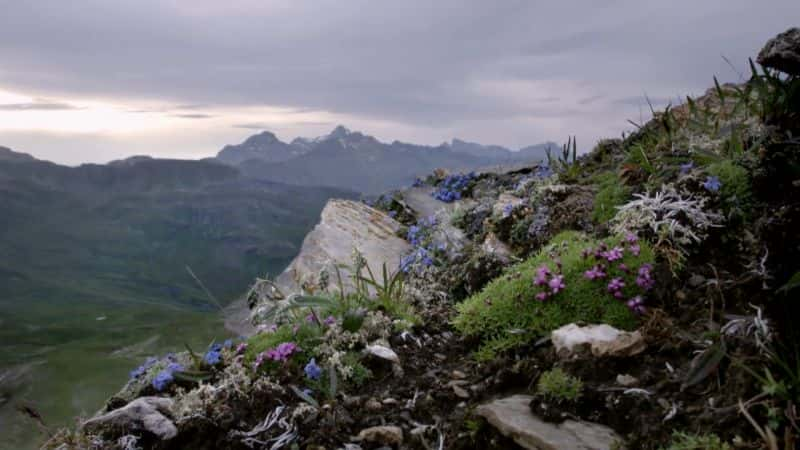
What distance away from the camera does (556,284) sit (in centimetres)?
551

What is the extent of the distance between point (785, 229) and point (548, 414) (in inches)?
81.5

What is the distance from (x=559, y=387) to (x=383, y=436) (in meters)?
1.43

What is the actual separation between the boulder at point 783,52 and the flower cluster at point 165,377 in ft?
20.6

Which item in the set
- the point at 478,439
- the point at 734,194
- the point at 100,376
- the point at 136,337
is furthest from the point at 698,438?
the point at 136,337

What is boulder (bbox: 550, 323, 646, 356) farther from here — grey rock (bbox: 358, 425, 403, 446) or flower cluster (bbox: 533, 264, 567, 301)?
grey rock (bbox: 358, 425, 403, 446)

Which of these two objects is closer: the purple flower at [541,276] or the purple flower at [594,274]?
the purple flower at [594,274]

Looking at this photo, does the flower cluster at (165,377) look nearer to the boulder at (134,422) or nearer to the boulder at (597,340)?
the boulder at (134,422)

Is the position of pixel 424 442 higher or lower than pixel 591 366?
lower

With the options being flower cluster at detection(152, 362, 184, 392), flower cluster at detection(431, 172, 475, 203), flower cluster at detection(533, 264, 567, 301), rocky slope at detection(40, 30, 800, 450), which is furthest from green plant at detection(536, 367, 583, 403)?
flower cluster at detection(431, 172, 475, 203)

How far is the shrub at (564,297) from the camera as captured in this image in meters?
5.32

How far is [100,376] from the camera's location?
140 meters

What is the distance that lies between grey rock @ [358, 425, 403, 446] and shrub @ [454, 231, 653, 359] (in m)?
1.17

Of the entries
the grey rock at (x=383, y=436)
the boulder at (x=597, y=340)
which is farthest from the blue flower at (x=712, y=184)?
the grey rock at (x=383, y=436)

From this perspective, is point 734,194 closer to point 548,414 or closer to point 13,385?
point 548,414
